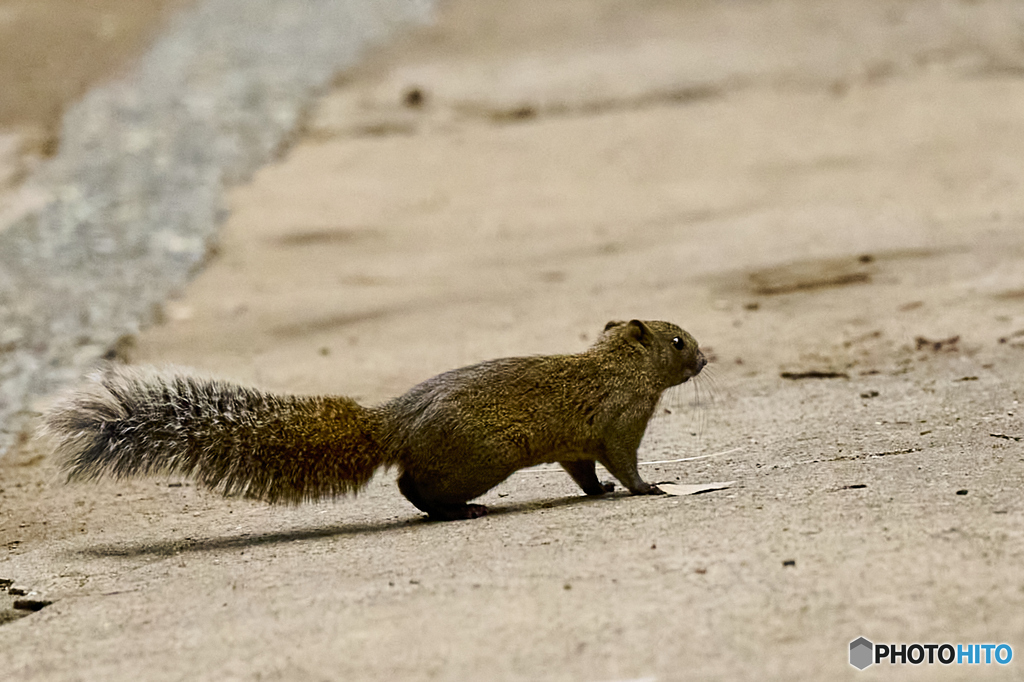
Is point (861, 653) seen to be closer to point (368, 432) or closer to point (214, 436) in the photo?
point (368, 432)

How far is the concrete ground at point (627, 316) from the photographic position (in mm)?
4074

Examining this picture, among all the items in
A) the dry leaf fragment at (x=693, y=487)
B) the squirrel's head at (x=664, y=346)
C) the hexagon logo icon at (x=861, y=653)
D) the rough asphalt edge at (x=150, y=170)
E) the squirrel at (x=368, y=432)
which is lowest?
the hexagon logo icon at (x=861, y=653)

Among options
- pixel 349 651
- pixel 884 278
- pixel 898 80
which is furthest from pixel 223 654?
pixel 898 80

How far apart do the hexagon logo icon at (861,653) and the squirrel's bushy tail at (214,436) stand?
2.55 meters

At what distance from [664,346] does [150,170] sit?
986 centimetres

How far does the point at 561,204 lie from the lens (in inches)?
520

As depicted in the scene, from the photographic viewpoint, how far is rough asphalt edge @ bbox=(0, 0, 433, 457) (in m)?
10.2

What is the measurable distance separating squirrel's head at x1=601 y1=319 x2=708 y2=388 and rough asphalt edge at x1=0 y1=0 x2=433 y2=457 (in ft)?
13.4

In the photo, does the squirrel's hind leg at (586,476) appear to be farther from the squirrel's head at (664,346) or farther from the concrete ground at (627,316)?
the squirrel's head at (664,346)

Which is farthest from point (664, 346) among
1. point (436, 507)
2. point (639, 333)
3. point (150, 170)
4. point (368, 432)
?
point (150, 170)

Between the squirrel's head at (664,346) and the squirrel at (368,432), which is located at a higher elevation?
the squirrel's head at (664,346)

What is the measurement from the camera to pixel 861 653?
3.67 meters

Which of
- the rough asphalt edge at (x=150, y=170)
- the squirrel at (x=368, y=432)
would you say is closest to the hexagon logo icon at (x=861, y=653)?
the squirrel at (x=368, y=432)

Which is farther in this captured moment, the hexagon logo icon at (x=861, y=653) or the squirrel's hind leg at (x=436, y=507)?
the squirrel's hind leg at (x=436, y=507)
